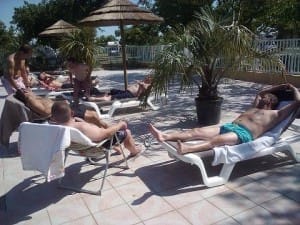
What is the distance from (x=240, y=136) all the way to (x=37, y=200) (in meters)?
2.45

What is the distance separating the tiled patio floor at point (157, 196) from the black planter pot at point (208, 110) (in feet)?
5.32

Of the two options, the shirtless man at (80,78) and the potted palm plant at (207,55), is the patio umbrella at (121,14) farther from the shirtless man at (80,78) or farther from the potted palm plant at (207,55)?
Answer: the potted palm plant at (207,55)

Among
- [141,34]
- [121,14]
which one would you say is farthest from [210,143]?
[141,34]

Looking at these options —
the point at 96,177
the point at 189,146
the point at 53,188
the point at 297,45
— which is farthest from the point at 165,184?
the point at 297,45

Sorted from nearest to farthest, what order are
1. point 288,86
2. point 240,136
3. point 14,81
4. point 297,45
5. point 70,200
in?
point 70,200
point 240,136
point 288,86
point 14,81
point 297,45

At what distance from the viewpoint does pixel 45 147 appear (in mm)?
3479

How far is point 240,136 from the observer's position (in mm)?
4090

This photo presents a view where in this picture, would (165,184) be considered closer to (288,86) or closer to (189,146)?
(189,146)

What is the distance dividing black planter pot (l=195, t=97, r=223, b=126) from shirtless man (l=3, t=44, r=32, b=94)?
3396 mm

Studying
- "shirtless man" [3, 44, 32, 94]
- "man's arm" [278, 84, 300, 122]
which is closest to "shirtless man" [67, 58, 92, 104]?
"shirtless man" [3, 44, 32, 94]

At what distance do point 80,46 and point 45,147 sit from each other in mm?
6845

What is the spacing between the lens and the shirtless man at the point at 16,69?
654 cm

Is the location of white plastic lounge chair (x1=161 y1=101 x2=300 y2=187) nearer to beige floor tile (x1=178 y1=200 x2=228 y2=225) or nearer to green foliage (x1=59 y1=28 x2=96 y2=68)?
beige floor tile (x1=178 y1=200 x2=228 y2=225)

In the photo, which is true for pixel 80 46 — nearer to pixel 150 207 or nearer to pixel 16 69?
pixel 16 69
